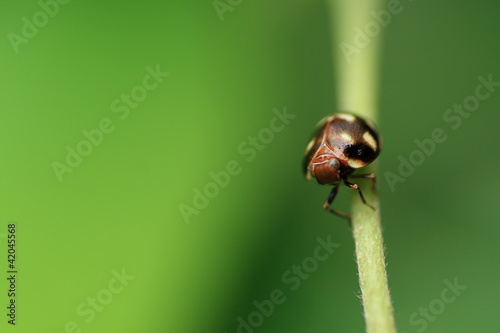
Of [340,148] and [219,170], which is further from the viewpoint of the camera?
[340,148]

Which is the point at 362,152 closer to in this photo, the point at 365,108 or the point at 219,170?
the point at 365,108

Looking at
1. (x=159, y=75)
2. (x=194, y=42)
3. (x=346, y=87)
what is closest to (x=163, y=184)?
(x=159, y=75)

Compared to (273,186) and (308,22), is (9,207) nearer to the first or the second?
(273,186)

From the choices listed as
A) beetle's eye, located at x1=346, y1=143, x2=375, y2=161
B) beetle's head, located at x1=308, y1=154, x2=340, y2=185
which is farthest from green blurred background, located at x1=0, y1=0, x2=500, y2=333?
beetle's eye, located at x1=346, y1=143, x2=375, y2=161

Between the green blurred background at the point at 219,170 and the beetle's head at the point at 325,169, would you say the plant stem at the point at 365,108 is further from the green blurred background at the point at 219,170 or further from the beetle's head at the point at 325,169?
the green blurred background at the point at 219,170

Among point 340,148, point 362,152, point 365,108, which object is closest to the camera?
point 365,108

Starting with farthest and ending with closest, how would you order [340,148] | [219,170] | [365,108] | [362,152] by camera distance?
1. [340,148]
2. [362,152]
3. [219,170]
4. [365,108]

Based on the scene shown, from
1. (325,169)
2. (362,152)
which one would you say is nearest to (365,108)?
(362,152)
